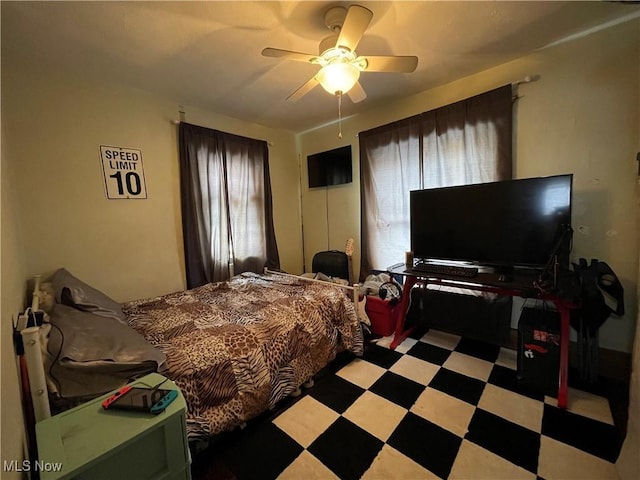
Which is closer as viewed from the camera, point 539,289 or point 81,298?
point 81,298

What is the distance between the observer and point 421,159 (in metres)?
2.56

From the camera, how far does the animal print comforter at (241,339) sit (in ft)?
4.38

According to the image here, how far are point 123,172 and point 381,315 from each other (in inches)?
109

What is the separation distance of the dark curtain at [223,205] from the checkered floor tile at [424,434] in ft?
5.54

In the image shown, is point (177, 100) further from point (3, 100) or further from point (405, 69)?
point (405, 69)

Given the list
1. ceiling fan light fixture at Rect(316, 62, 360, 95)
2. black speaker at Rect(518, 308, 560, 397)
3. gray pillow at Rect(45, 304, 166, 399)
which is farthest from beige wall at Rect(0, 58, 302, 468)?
black speaker at Rect(518, 308, 560, 397)

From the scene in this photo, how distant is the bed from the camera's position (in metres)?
1.09

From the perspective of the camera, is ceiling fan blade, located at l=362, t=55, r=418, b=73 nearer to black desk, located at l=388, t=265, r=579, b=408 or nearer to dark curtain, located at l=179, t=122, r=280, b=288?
black desk, located at l=388, t=265, r=579, b=408

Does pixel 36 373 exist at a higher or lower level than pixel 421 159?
lower

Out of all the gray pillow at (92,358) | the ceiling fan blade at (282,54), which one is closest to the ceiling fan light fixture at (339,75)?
the ceiling fan blade at (282,54)

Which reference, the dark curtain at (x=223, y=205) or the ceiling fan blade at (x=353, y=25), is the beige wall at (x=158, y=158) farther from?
the ceiling fan blade at (x=353, y=25)

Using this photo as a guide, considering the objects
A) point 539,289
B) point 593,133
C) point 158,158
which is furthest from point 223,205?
point 593,133

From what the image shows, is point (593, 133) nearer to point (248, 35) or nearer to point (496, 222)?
point (496, 222)

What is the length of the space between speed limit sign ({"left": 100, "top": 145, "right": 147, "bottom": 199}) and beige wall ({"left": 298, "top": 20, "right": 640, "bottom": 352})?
10.6 feet
